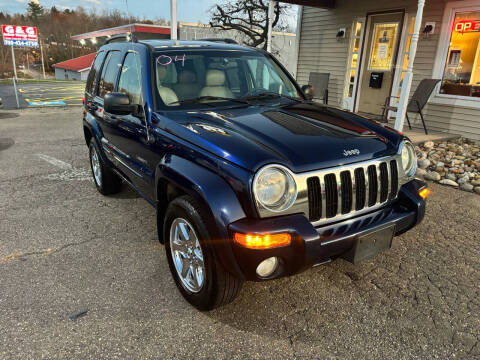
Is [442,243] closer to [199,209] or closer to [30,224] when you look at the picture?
[199,209]

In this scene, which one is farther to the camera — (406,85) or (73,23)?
(73,23)

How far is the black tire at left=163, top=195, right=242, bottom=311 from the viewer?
2232 millimetres

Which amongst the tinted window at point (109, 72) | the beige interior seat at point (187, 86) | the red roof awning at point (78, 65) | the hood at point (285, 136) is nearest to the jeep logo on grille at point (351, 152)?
Answer: the hood at point (285, 136)

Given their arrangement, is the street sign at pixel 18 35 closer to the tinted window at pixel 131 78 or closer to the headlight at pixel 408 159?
the tinted window at pixel 131 78

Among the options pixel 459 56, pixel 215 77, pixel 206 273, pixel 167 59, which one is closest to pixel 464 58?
pixel 459 56

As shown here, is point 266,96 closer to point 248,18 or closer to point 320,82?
point 320,82

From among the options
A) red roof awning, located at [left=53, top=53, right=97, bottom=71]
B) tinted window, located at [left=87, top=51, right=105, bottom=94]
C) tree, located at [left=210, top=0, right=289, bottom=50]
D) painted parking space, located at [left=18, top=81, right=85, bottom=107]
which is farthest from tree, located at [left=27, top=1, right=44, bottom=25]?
tinted window, located at [left=87, top=51, right=105, bottom=94]

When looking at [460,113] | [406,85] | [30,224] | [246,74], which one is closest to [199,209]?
[246,74]

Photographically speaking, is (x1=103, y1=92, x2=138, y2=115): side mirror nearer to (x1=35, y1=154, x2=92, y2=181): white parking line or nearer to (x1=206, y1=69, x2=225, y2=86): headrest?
(x1=206, y1=69, x2=225, y2=86): headrest

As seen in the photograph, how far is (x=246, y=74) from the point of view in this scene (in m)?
3.61

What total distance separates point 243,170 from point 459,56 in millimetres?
7719

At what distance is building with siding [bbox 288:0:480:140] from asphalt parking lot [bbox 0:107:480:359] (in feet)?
15.3

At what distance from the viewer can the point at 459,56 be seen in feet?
25.4

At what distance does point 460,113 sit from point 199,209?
746 cm
